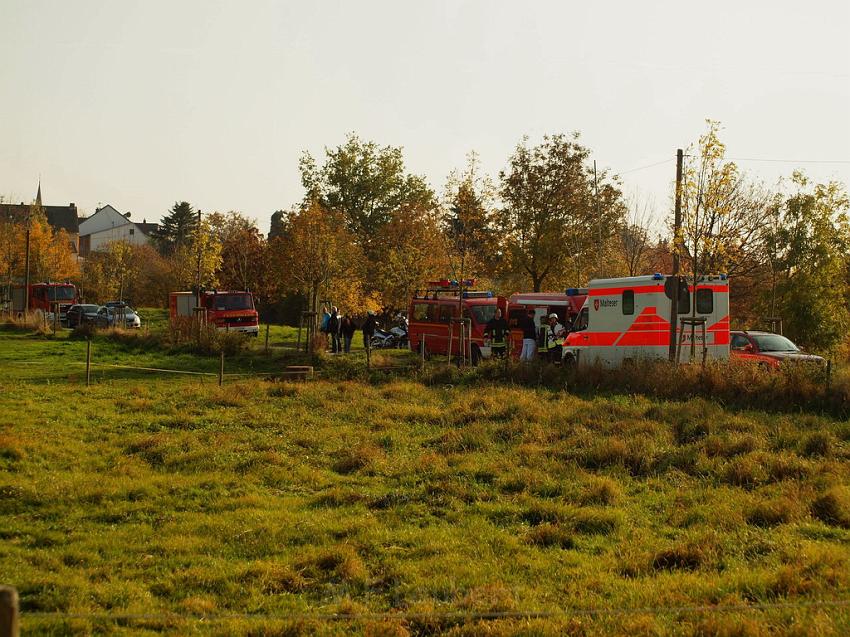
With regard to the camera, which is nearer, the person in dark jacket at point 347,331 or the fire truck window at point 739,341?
the fire truck window at point 739,341

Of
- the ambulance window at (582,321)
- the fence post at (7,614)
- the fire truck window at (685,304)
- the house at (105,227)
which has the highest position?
the house at (105,227)

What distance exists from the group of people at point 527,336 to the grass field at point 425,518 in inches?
324

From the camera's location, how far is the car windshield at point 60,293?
5000 centimetres

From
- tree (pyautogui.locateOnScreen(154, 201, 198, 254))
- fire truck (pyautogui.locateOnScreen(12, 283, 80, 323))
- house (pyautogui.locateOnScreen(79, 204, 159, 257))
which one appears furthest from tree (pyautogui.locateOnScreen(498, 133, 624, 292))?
house (pyautogui.locateOnScreen(79, 204, 159, 257))

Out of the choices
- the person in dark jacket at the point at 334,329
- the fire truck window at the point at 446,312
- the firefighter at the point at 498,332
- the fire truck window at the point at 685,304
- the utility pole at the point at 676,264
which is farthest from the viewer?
the person in dark jacket at the point at 334,329

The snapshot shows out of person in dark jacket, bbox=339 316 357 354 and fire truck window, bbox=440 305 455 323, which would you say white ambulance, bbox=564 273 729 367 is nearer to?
fire truck window, bbox=440 305 455 323

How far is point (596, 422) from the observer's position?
14.6 meters

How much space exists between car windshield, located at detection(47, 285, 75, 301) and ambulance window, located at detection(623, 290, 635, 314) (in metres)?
37.5

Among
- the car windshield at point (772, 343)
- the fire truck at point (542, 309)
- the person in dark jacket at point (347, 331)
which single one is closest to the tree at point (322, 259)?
the person in dark jacket at point (347, 331)

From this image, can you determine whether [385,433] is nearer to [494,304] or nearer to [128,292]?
[494,304]

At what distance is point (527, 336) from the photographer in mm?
25016

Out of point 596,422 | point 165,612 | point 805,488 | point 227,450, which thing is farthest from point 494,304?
point 165,612

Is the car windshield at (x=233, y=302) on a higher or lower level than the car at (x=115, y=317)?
higher

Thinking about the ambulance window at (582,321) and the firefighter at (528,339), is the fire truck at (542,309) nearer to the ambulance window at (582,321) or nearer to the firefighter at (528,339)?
the firefighter at (528,339)
